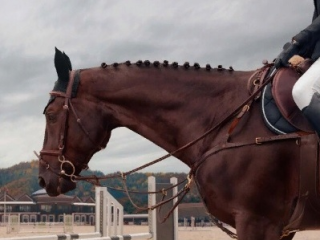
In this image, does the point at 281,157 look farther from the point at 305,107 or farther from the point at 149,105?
the point at 149,105

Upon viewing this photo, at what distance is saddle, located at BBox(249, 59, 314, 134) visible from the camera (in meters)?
4.13

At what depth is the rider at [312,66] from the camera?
13.1 feet

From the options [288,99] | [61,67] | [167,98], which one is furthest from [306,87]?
[61,67]

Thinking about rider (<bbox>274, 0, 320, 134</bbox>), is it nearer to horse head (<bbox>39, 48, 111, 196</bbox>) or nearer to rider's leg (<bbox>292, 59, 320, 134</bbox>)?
rider's leg (<bbox>292, 59, 320, 134</bbox>)

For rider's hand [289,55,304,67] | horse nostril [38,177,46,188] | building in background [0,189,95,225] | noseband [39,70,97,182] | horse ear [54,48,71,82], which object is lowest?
building in background [0,189,95,225]

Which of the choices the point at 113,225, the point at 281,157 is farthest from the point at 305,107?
the point at 113,225

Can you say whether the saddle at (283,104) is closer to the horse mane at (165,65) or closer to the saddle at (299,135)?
the saddle at (299,135)

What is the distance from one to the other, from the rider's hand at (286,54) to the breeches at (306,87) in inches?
7.5

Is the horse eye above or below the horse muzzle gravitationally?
above

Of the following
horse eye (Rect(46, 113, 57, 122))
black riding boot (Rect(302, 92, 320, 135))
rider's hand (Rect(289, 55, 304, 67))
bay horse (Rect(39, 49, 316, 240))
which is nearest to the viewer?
black riding boot (Rect(302, 92, 320, 135))

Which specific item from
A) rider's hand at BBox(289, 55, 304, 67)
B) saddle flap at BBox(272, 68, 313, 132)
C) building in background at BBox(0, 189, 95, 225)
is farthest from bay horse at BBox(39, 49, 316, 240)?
building in background at BBox(0, 189, 95, 225)

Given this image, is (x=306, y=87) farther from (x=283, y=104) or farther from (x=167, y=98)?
(x=167, y=98)

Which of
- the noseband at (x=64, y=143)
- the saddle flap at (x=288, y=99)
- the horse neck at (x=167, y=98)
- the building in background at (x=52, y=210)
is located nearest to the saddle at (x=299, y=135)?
the saddle flap at (x=288, y=99)

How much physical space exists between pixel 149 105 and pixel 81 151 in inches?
27.7
